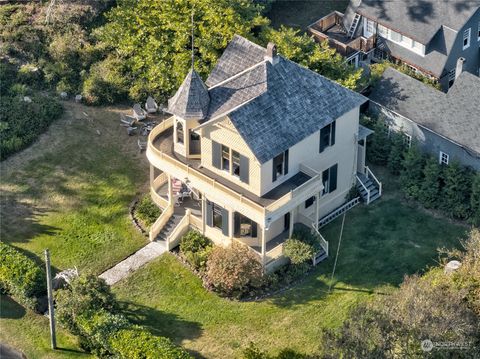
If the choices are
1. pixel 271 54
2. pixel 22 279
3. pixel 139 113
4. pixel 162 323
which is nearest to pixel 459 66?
pixel 271 54

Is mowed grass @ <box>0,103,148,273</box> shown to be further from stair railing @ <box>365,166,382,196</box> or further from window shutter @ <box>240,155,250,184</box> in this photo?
stair railing @ <box>365,166,382,196</box>

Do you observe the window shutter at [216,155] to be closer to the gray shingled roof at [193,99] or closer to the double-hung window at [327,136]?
the gray shingled roof at [193,99]

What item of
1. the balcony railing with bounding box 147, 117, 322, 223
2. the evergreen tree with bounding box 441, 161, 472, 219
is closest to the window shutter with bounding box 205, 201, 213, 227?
the balcony railing with bounding box 147, 117, 322, 223

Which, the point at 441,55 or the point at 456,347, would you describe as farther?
the point at 441,55

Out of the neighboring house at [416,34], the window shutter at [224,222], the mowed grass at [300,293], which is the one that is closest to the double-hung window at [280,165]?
the window shutter at [224,222]

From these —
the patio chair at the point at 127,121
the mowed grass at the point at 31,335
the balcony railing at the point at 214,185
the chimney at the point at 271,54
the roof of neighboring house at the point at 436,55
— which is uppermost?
the chimney at the point at 271,54

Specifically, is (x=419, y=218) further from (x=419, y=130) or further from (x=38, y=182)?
(x=38, y=182)

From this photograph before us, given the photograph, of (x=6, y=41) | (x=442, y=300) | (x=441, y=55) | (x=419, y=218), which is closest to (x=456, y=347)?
(x=442, y=300)
